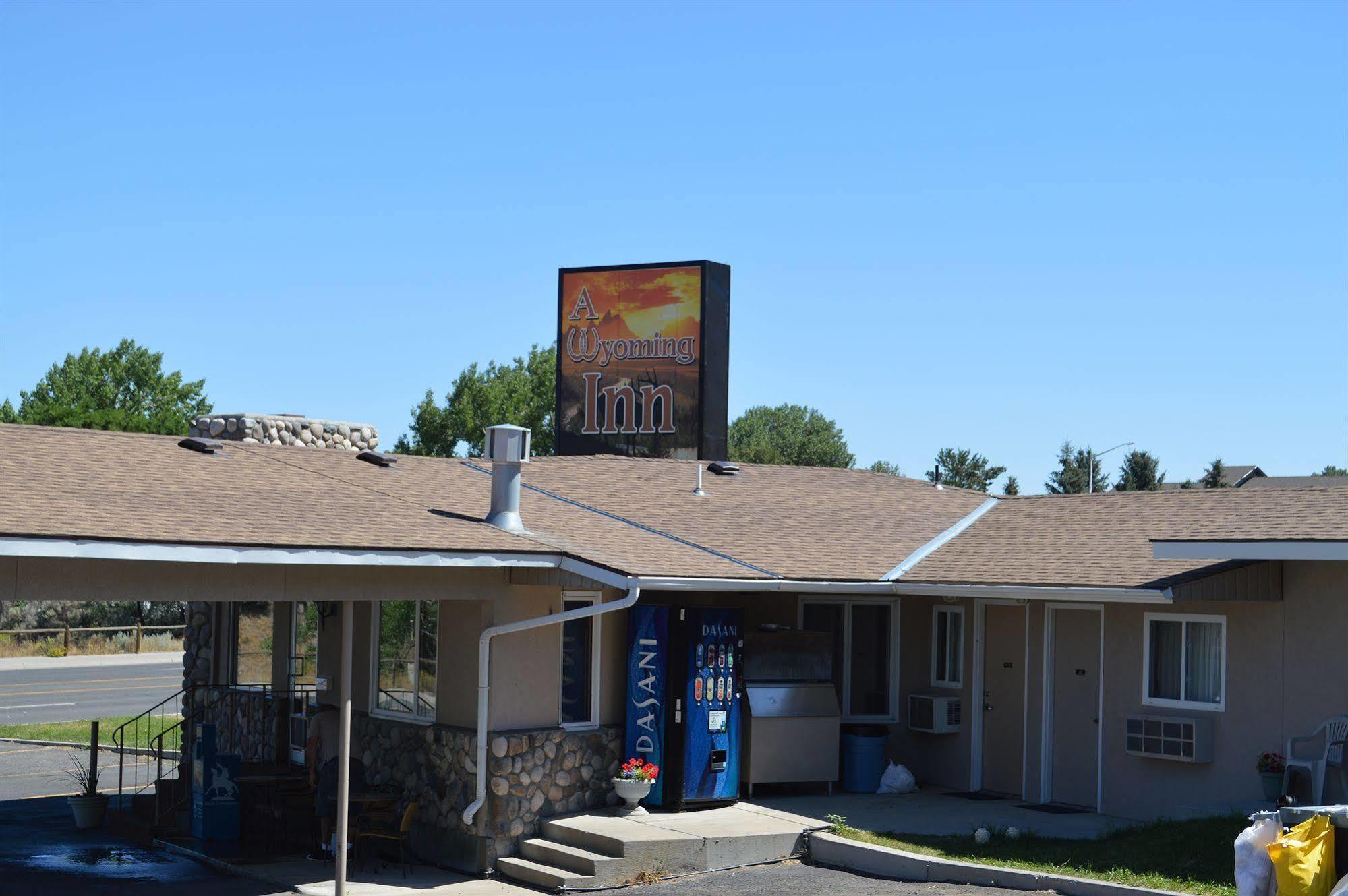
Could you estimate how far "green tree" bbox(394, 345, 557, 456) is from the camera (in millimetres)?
67062

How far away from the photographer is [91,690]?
3212 centimetres

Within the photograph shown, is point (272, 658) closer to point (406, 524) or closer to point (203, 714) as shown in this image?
point (203, 714)

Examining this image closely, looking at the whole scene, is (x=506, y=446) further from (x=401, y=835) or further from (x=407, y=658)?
(x=401, y=835)

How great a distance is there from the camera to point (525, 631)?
47.9ft

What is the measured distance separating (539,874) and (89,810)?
6.43m

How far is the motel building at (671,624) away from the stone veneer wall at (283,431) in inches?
94.6

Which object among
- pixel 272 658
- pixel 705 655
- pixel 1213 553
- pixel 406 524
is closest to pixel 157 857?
pixel 272 658

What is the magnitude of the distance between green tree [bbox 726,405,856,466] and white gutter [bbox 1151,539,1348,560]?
66.6 metres

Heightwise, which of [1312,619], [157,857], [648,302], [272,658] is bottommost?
[157,857]

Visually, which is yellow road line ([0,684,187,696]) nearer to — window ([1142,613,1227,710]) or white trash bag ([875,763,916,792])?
white trash bag ([875,763,916,792])

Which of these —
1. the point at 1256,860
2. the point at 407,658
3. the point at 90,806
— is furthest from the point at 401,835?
the point at 1256,860

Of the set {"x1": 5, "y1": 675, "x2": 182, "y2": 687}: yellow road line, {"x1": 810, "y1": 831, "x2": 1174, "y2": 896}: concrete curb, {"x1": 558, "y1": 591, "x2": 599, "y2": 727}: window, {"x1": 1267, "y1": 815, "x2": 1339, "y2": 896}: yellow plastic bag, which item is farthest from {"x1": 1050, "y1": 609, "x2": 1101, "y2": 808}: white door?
{"x1": 5, "y1": 675, "x2": 182, "y2": 687}: yellow road line

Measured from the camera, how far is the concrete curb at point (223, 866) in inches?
533

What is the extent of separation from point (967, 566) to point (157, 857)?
379 inches
